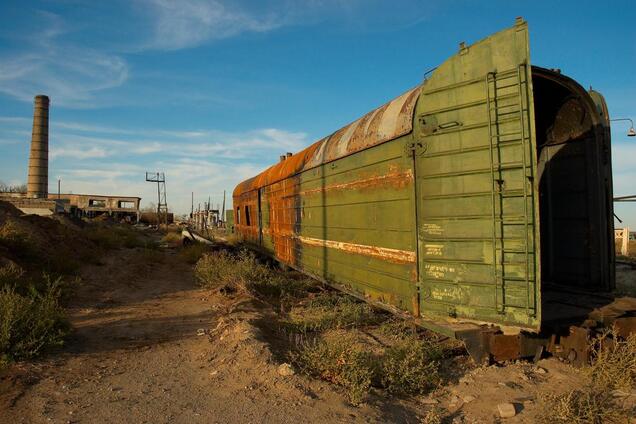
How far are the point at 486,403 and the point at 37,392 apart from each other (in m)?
4.15

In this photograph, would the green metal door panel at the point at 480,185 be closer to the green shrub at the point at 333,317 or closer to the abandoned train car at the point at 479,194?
the abandoned train car at the point at 479,194

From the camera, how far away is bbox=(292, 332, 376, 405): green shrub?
417cm

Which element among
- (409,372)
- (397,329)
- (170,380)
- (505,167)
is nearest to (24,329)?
(170,380)

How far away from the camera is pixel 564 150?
6395mm

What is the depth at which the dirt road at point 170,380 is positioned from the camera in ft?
12.1

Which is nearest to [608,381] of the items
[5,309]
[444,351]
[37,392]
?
[444,351]

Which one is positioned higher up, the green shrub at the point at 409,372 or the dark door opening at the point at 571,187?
the dark door opening at the point at 571,187

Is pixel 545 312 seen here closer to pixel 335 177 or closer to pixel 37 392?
pixel 335 177

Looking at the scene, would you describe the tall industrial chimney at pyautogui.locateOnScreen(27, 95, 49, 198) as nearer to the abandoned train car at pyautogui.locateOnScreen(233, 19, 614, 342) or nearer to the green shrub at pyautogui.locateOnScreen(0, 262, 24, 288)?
the green shrub at pyautogui.locateOnScreen(0, 262, 24, 288)

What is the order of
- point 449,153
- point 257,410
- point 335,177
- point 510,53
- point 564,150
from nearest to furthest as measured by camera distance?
point 257,410
point 510,53
point 449,153
point 564,150
point 335,177

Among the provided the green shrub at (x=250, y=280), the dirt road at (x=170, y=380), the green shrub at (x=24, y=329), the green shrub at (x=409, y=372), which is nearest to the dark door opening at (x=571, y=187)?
the green shrub at (x=409, y=372)

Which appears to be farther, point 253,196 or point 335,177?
point 253,196

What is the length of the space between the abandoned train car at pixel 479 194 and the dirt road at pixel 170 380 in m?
1.60

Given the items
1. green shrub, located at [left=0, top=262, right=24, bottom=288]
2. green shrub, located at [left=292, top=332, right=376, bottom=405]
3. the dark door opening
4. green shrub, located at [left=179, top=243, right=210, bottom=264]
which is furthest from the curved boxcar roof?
green shrub, located at [left=179, top=243, right=210, bottom=264]
